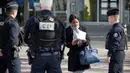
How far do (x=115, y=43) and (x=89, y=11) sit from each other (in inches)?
747

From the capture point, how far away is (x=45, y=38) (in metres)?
5.98

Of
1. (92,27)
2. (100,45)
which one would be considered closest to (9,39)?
(100,45)

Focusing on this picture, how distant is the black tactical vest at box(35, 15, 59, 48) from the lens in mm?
5953

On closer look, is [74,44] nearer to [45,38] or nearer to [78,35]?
[78,35]

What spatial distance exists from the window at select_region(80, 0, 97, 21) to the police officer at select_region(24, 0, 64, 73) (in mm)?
19520

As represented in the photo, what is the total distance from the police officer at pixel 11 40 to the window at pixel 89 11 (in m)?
18.9

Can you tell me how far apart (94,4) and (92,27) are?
240 centimetres

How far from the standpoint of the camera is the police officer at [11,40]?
21.6 feet

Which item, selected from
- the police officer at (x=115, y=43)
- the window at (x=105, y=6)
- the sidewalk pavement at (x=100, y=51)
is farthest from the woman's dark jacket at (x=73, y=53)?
the window at (x=105, y=6)

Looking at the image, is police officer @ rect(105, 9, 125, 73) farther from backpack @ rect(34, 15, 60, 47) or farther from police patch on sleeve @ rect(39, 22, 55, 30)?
police patch on sleeve @ rect(39, 22, 55, 30)

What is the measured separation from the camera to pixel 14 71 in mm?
6750

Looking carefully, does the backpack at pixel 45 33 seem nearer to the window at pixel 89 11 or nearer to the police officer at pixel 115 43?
the police officer at pixel 115 43

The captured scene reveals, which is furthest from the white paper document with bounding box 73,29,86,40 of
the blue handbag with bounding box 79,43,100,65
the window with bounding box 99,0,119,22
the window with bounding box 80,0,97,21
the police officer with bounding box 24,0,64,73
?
the window with bounding box 80,0,97,21

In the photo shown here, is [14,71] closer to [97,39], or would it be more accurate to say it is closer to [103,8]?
[97,39]
